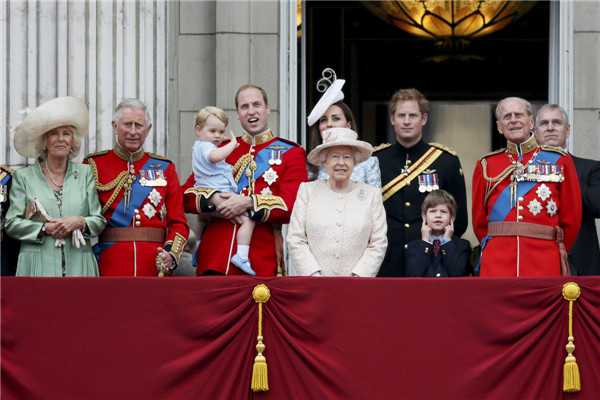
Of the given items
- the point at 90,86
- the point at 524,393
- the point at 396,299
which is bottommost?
the point at 524,393

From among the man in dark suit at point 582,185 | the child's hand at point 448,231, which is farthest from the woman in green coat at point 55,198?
the man in dark suit at point 582,185

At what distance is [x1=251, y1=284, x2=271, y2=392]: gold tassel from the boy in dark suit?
118 cm

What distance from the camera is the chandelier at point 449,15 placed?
13688mm

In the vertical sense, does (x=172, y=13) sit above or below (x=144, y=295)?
above

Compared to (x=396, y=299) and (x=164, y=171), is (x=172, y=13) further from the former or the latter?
(x=396, y=299)

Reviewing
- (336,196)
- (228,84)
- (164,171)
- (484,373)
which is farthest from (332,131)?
(228,84)

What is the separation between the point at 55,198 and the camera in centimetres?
813

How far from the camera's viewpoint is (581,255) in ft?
28.9

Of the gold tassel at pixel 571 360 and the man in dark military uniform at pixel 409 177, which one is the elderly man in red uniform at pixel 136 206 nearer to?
the man in dark military uniform at pixel 409 177

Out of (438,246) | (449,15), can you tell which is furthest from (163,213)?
(449,15)

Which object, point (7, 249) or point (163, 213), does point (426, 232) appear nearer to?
point (163, 213)

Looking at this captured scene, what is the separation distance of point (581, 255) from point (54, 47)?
454 cm

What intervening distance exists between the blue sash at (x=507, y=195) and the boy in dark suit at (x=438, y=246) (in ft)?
0.83

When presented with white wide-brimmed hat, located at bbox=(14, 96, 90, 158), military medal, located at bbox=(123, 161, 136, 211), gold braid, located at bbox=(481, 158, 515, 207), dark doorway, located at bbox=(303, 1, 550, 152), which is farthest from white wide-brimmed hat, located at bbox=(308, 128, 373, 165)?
dark doorway, located at bbox=(303, 1, 550, 152)
